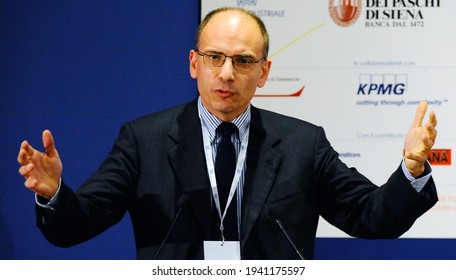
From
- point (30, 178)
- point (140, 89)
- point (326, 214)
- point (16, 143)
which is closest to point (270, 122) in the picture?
point (326, 214)

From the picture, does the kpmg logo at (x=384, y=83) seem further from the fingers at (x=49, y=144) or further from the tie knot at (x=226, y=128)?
the fingers at (x=49, y=144)

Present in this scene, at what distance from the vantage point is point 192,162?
2408 mm

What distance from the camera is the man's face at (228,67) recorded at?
2375 millimetres

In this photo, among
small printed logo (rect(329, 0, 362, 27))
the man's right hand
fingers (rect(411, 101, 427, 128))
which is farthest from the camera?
small printed logo (rect(329, 0, 362, 27))

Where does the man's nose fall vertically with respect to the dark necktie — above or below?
Result: above

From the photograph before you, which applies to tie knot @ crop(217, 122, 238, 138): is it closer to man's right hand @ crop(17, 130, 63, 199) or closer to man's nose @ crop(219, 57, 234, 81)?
man's nose @ crop(219, 57, 234, 81)

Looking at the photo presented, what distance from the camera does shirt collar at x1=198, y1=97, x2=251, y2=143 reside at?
2.46 metres

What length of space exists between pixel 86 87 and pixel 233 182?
6.09 feet

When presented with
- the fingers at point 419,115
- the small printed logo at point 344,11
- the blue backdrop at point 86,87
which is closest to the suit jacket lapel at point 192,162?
the fingers at point 419,115

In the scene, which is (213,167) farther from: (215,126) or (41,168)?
(41,168)

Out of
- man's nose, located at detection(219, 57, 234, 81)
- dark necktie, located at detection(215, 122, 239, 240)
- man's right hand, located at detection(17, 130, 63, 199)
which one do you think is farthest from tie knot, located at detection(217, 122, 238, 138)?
man's right hand, located at detection(17, 130, 63, 199)

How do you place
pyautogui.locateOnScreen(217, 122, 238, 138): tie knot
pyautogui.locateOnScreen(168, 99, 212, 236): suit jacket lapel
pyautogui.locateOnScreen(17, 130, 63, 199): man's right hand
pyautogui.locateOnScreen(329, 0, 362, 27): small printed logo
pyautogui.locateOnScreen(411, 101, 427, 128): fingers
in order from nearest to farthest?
1. pyautogui.locateOnScreen(17, 130, 63, 199): man's right hand
2. pyautogui.locateOnScreen(411, 101, 427, 128): fingers
3. pyautogui.locateOnScreen(168, 99, 212, 236): suit jacket lapel
4. pyautogui.locateOnScreen(217, 122, 238, 138): tie knot
5. pyautogui.locateOnScreen(329, 0, 362, 27): small printed logo

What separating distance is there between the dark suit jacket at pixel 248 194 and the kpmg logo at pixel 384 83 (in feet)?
4.56

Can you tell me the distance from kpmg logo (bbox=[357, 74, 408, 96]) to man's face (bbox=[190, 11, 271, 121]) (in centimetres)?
154
